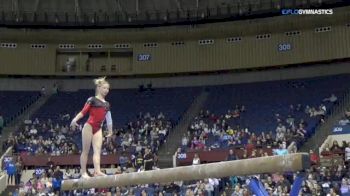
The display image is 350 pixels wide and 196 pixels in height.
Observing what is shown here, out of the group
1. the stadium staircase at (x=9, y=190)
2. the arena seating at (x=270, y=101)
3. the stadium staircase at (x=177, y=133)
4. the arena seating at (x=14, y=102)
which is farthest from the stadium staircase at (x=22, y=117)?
the arena seating at (x=270, y=101)

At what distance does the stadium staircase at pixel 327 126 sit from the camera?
67.2 feet

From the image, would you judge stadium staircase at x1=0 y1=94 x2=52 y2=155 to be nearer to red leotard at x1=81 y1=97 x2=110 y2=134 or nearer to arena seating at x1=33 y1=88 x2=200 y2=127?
arena seating at x1=33 y1=88 x2=200 y2=127

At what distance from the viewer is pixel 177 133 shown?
24.5 metres

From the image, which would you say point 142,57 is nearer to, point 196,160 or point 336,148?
point 196,160

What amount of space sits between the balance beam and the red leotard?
84cm

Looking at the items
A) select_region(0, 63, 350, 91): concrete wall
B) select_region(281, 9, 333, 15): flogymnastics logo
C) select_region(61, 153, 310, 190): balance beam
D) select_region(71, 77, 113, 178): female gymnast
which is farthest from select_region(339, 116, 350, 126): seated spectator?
select_region(61, 153, 310, 190): balance beam

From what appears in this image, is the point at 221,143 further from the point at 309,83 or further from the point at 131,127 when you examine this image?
the point at 309,83

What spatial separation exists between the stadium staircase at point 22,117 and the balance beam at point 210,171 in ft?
55.3

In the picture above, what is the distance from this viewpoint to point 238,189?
15195mm

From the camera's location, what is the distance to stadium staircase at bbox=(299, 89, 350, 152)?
20.5 meters

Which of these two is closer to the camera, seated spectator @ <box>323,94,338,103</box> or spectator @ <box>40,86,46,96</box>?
seated spectator @ <box>323,94,338,103</box>

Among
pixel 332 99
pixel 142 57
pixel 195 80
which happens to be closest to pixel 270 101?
pixel 332 99

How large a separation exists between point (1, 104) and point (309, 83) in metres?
15.1

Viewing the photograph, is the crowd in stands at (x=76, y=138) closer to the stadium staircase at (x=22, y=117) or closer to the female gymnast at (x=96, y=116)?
the stadium staircase at (x=22, y=117)
